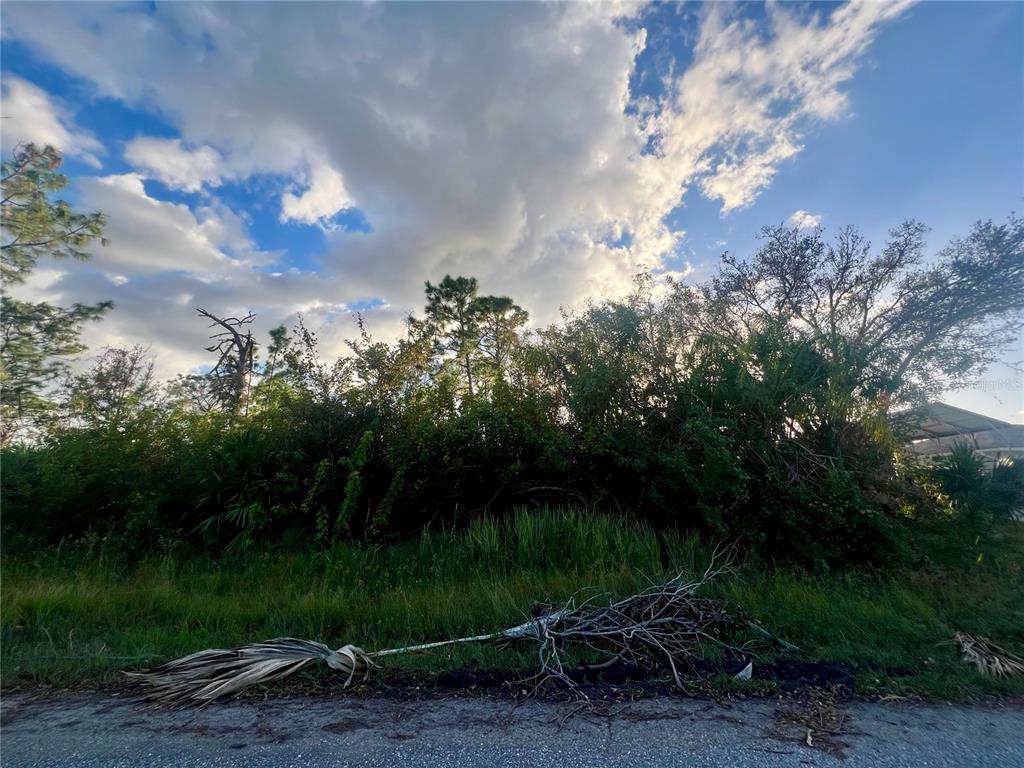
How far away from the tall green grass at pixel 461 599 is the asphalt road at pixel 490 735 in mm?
470

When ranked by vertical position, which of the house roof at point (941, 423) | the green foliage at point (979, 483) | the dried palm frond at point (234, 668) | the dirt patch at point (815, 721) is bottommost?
the dirt patch at point (815, 721)

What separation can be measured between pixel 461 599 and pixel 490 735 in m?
2.15

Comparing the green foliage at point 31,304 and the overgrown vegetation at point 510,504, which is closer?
the overgrown vegetation at point 510,504

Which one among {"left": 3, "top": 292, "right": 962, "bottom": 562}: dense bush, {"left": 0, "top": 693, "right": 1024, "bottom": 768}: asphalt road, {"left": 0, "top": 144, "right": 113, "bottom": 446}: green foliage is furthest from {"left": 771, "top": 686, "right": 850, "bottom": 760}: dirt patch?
{"left": 0, "top": 144, "right": 113, "bottom": 446}: green foliage

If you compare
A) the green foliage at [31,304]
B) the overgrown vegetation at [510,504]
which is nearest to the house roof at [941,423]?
the overgrown vegetation at [510,504]

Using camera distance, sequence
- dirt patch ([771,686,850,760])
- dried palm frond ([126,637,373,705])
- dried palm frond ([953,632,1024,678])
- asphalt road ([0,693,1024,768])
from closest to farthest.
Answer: asphalt road ([0,693,1024,768]), dirt patch ([771,686,850,760]), dried palm frond ([126,637,373,705]), dried palm frond ([953,632,1024,678])

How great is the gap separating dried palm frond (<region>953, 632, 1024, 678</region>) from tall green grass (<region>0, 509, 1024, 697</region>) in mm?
107

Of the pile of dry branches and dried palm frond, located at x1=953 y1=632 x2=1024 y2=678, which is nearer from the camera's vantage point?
dried palm frond, located at x1=953 y1=632 x2=1024 y2=678

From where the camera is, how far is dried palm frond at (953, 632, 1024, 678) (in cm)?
355

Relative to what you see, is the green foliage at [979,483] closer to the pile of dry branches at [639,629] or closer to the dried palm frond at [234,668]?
the pile of dry branches at [639,629]

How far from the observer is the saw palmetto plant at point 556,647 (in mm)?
3461

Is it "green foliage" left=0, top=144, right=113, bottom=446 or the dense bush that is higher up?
"green foliage" left=0, top=144, right=113, bottom=446

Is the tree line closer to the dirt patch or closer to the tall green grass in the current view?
the tall green grass

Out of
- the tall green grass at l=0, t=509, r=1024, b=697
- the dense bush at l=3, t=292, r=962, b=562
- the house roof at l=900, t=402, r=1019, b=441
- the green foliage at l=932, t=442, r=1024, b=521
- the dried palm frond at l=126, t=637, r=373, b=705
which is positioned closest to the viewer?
the dried palm frond at l=126, t=637, r=373, b=705
